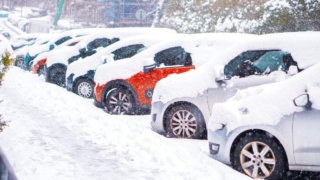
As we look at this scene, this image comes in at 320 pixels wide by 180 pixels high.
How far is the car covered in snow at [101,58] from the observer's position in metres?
11.3

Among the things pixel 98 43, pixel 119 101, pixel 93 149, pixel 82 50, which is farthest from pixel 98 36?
pixel 93 149

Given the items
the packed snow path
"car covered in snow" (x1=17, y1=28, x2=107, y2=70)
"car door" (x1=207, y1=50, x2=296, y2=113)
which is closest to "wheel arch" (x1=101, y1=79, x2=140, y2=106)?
the packed snow path

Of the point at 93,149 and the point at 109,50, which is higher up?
the point at 109,50

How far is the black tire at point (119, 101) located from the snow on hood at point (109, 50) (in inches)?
67.0

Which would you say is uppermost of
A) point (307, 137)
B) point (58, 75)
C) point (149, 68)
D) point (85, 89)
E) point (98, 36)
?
point (98, 36)

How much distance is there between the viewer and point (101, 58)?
11.6m

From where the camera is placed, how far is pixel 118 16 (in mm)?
40156

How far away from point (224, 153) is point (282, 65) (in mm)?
1931

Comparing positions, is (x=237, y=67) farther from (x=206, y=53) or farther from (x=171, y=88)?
(x=206, y=53)

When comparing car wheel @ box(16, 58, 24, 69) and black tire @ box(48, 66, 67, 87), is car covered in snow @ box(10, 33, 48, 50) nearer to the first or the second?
car wheel @ box(16, 58, 24, 69)

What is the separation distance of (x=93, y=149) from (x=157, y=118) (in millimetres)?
1543

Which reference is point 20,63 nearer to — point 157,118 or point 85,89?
point 85,89

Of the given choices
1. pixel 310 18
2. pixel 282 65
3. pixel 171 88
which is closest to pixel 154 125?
pixel 171 88

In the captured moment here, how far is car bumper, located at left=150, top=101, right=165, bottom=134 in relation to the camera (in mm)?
7812
